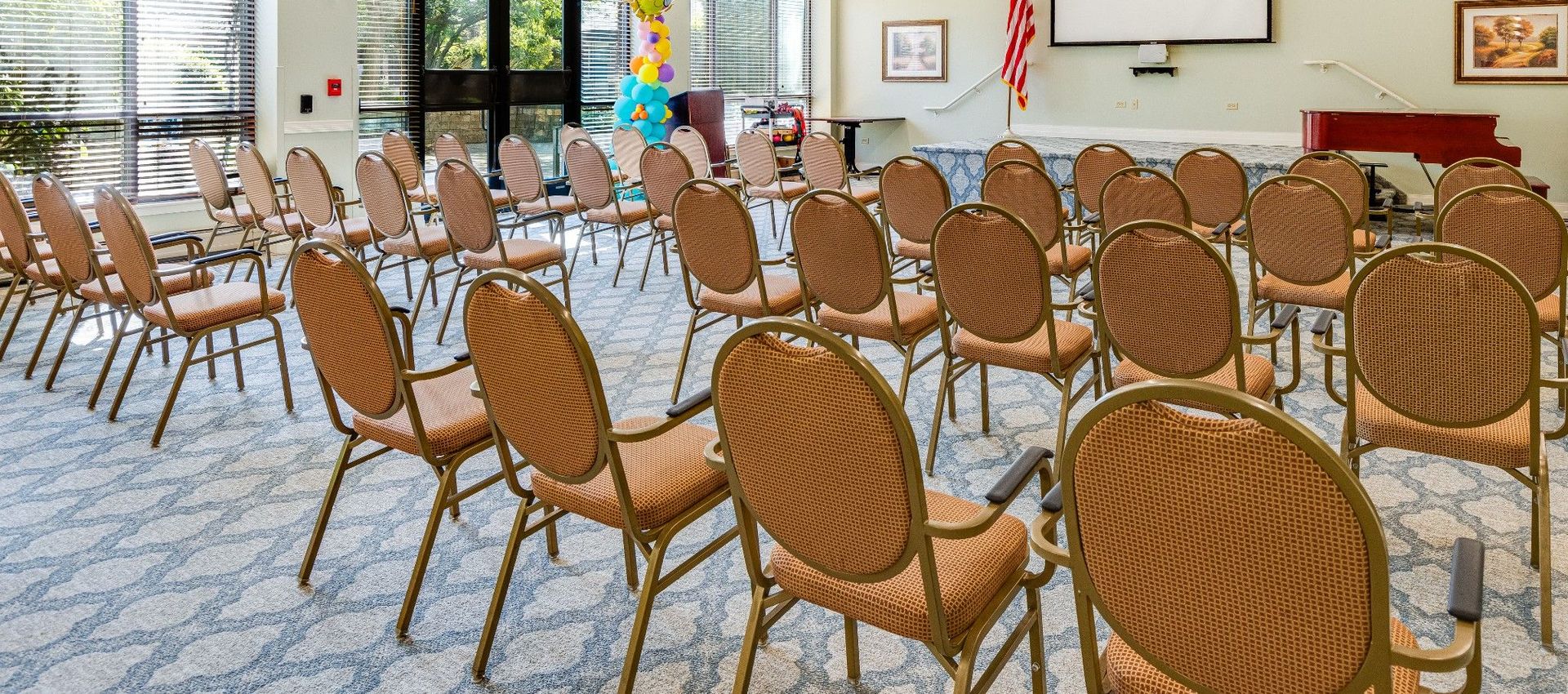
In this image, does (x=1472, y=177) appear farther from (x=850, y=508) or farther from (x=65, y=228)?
(x=65, y=228)

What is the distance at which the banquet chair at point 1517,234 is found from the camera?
3.41 meters

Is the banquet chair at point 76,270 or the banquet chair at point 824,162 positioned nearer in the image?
the banquet chair at point 76,270

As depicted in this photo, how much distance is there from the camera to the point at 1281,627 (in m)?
1.33

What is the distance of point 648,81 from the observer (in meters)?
9.36

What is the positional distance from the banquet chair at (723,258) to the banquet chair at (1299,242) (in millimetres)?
1653

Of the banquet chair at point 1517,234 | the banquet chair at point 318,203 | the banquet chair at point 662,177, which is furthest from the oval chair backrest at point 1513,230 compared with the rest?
the banquet chair at point 318,203

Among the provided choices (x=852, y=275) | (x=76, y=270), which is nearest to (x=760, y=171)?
(x=852, y=275)

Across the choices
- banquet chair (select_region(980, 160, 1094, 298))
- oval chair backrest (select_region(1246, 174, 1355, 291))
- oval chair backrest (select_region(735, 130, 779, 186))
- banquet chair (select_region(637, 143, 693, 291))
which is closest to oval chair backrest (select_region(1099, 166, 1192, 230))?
banquet chair (select_region(980, 160, 1094, 298))

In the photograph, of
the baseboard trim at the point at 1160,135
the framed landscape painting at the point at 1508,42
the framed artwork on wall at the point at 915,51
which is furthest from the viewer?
the framed artwork on wall at the point at 915,51

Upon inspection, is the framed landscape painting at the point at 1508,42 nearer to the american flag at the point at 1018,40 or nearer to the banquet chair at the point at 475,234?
the american flag at the point at 1018,40

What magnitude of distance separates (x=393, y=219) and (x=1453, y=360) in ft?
14.3

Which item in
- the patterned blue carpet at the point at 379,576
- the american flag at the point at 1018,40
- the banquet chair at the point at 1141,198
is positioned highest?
the american flag at the point at 1018,40

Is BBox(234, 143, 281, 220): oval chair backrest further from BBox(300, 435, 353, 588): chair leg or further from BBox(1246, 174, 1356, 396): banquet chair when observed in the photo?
BBox(1246, 174, 1356, 396): banquet chair

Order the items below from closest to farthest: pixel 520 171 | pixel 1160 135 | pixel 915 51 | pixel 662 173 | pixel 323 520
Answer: pixel 323 520
pixel 662 173
pixel 520 171
pixel 1160 135
pixel 915 51
